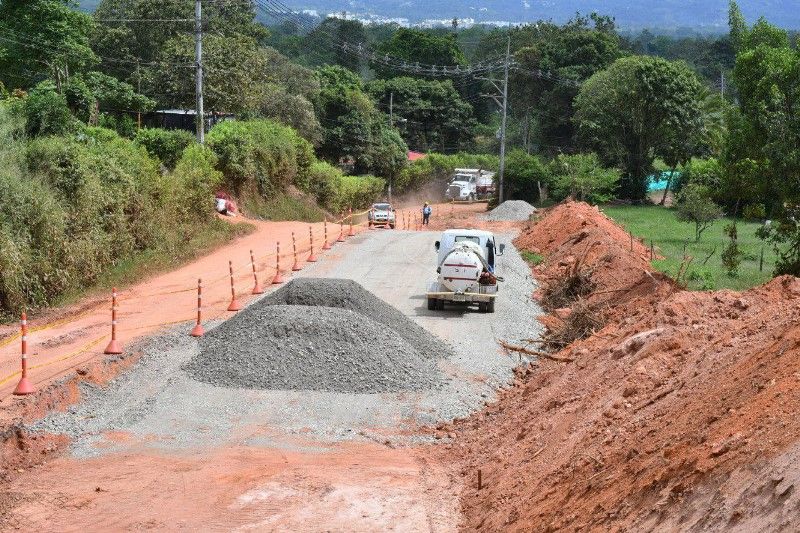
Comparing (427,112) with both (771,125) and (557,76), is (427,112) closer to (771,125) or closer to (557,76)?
(557,76)

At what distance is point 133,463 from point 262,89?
5042 cm

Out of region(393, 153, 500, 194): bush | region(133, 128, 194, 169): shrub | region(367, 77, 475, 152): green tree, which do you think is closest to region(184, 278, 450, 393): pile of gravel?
region(133, 128, 194, 169): shrub

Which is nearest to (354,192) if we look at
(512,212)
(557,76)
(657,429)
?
(512,212)

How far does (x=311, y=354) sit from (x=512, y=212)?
141 feet

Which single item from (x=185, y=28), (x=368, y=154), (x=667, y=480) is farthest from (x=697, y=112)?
(x=667, y=480)

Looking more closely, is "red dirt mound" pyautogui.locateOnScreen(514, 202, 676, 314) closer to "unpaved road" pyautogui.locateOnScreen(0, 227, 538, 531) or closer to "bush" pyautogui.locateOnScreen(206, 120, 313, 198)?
"unpaved road" pyautogui.locateOnScreen(0, 227, 538, 531)

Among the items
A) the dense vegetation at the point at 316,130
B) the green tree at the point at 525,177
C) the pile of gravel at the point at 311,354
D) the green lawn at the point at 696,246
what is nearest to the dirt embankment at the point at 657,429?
the pile of gravel at the point at 311,354

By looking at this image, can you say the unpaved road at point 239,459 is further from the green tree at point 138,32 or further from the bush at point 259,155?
the green tree at point 138,32

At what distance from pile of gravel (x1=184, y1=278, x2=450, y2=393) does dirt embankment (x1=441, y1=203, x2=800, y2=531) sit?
2.17 meters

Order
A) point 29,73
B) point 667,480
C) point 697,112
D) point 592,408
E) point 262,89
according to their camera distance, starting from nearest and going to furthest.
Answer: point 667,480 → point 592,408 → point 29,73 → point 262,89 → point 697,112

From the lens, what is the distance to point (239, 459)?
14.7 meters

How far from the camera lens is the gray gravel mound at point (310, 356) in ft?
60.6

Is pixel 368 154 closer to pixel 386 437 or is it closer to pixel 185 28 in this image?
pixel 185 28

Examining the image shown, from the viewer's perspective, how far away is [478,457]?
14.6 metres
